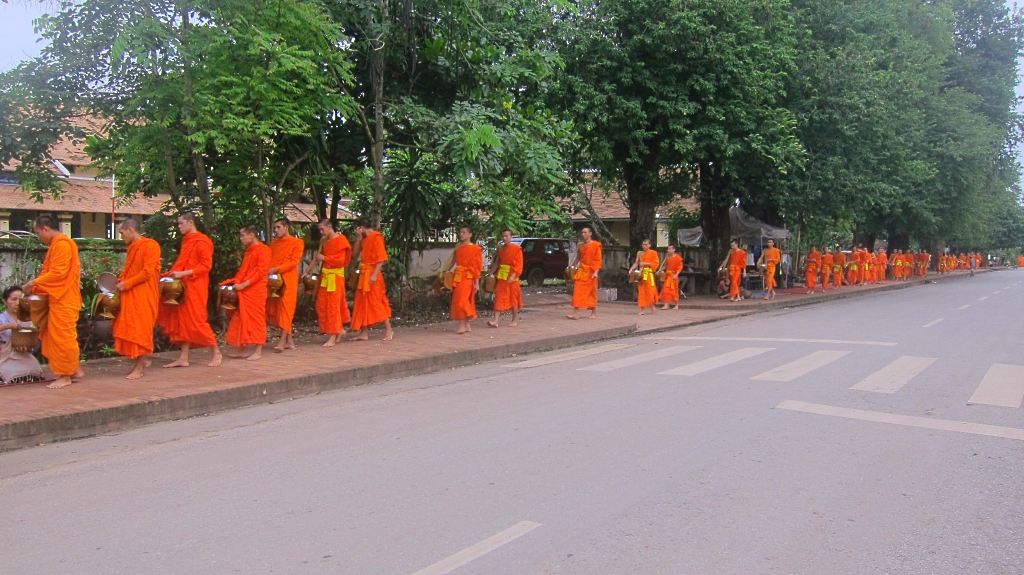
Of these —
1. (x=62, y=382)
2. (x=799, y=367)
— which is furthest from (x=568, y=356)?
(x=62, y=382)

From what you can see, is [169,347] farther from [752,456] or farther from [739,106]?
[739,106]

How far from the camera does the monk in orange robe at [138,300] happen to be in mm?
8695

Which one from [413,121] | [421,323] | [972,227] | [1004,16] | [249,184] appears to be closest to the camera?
[249,184]

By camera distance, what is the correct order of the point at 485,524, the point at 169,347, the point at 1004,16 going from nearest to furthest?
1. the point at 485,524
2. the point at 169,347
3. the point at 1004,16

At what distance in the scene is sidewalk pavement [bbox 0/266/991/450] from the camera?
7211 mm

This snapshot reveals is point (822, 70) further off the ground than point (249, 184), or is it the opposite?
point (822, 70)

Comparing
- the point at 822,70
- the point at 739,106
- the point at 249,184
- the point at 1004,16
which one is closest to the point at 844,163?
the point at 822,70

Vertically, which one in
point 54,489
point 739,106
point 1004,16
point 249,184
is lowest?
point 54,489

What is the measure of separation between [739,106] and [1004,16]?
32099 millimetres

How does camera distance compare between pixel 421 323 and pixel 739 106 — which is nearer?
pixel 421 323

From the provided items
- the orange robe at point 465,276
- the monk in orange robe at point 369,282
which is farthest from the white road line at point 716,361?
the monk in orange robe at point 369,282

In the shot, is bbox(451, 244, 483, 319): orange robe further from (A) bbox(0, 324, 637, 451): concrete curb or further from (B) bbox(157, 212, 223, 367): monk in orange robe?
(B) bbox(157, 212, 223, 367): monk in orange robe

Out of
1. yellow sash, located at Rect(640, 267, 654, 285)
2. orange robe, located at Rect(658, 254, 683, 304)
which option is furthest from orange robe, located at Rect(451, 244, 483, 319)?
orange robe, located at Rect(658, 254, 683, 304)

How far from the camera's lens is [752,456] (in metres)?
6.02
